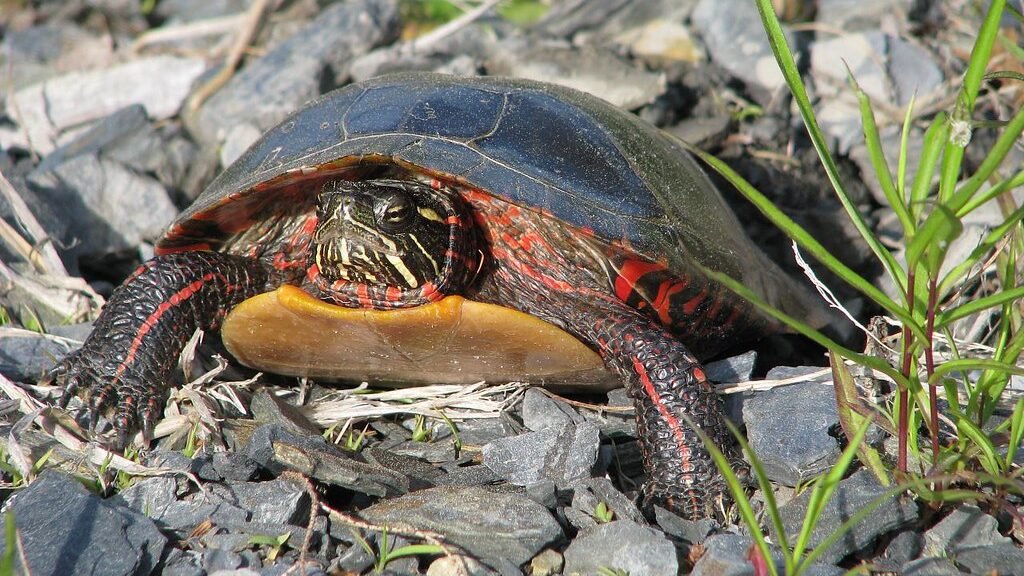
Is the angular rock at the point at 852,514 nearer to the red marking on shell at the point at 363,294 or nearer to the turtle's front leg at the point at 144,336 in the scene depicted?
the red marking on shell at the point at 363,294

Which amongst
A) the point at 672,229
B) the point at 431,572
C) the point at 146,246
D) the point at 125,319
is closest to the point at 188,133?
the point at 146,246

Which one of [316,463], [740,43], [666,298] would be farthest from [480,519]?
[740,43]

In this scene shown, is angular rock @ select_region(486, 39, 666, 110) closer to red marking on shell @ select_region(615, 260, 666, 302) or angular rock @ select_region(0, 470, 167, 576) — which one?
red marking on shell @ select_region(615, 260, 666, 302)

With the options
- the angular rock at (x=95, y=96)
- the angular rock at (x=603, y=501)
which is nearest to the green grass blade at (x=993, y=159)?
the angular rock at (x=603, y=501)

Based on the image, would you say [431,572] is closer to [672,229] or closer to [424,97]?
[672,229]

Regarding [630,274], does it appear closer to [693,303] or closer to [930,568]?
[693,303]

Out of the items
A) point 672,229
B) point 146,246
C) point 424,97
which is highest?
point 424,97

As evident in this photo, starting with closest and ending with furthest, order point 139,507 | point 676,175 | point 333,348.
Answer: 1. point 139,507
2. point 333,348
3. point 676,175
